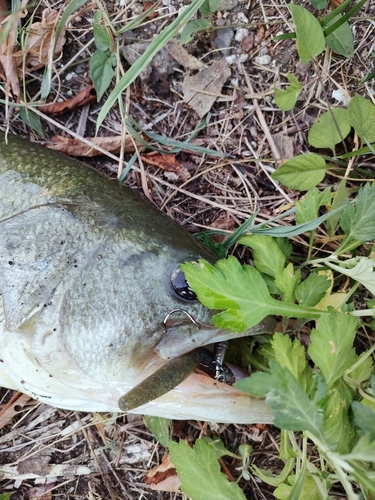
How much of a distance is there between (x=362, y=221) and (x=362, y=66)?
0.98 metres

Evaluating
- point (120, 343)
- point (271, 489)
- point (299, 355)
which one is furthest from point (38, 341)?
point (271, 489)

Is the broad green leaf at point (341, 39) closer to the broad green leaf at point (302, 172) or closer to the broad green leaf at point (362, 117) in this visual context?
the broad green leaf at point (362, 117)

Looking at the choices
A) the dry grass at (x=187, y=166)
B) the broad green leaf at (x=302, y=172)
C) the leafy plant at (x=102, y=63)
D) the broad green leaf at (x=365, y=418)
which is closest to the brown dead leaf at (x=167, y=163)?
the dry grass at (x=187, y=166)

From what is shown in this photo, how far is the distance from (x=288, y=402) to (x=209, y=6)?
2.07m

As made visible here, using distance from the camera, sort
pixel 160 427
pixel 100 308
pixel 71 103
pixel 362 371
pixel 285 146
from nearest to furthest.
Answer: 1. pixel 100 308
2. pixel 362 371
3. pixel 160 427
4. pixel 285 146
5. pixel 71 103

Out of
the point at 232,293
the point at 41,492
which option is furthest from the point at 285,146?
the point at 41,492

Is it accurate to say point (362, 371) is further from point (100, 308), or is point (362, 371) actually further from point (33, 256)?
point (33, 256)

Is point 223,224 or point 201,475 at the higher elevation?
point 223,224

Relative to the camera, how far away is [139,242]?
223cm

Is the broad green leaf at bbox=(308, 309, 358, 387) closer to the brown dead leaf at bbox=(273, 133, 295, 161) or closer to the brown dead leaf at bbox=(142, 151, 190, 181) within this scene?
the brown dead leaf at bbox=(273, 133, 295, 161)

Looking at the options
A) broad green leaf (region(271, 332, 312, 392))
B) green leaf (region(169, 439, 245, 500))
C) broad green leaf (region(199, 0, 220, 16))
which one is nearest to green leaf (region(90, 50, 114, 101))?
broad green leaf (region(199, 0, 220, 16))

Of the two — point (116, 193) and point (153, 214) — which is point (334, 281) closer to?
point (153, 214)

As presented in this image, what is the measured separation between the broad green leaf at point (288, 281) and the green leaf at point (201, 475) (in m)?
0.73

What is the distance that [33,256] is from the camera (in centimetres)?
224
